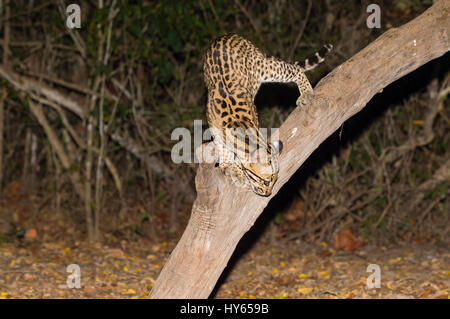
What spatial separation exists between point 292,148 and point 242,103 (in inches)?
32.6

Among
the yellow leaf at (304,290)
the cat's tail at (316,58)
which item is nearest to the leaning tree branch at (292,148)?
the cat's tail at (316,58)

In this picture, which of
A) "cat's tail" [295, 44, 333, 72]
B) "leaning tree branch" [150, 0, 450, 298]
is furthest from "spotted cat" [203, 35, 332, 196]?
"leaning tree branch" [150, 0, 450, 298]

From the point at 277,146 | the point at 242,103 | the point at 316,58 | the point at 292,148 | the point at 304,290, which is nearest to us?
the point at 277,146

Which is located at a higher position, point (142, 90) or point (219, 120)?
point (142, 90)

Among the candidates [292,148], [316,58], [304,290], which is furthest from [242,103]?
[304,290]

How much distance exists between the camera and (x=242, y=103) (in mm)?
5004

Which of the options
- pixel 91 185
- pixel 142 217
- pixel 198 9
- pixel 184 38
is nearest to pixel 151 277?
pixel 142 217

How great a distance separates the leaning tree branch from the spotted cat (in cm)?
14

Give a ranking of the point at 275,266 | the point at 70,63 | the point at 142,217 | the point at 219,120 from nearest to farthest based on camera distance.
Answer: the point at 219,120
the point at 275,266
the point at 142,217
the point at 70,63

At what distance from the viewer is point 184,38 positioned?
691cm

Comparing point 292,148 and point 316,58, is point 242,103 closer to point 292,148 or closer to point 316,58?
point 292,148

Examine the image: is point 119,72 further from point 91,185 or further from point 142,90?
point 91,185

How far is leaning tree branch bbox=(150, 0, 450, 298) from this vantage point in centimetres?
420

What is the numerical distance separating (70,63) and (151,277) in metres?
3.30
